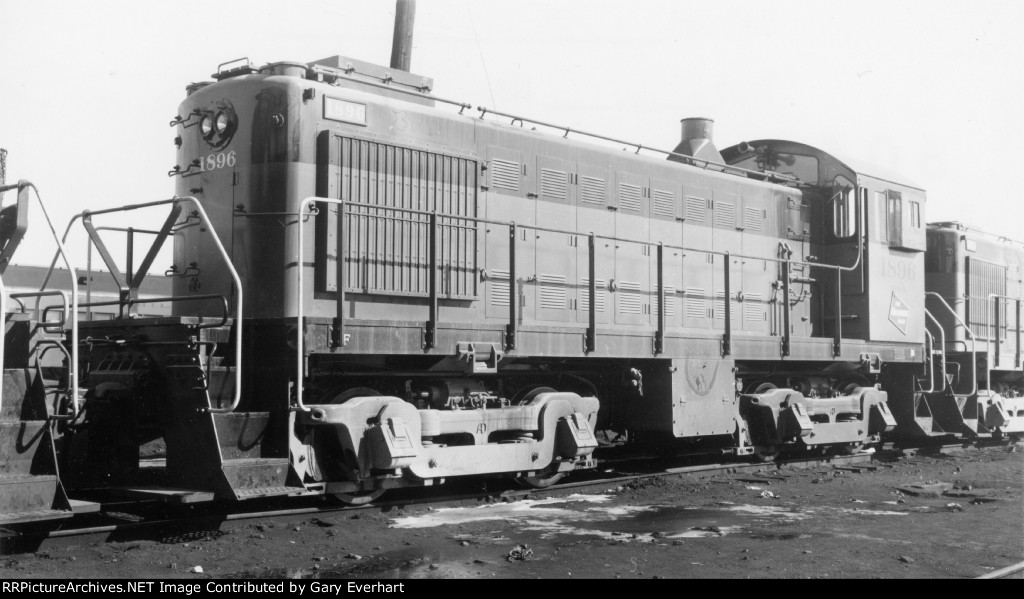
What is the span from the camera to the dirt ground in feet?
18.2

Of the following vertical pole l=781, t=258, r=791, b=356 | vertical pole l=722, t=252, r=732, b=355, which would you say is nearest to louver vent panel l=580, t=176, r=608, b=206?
vertical pole l=722, t=252, r=732, b=355

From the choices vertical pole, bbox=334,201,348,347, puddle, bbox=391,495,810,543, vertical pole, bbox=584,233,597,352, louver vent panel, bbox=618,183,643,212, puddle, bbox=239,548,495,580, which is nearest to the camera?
puddle, bbox=239,548,495,580

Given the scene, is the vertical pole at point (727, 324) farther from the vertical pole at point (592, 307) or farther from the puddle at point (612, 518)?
the puddle at point (612, 518)

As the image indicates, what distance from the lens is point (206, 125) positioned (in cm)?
787

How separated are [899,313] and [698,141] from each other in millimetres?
3481

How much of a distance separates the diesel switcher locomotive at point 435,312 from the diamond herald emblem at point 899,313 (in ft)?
0.12

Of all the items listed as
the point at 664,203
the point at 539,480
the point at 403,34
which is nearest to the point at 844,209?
the point at 664,203

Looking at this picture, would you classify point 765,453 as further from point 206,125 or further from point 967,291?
point 206,125

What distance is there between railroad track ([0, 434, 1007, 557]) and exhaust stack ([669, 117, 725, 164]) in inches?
144

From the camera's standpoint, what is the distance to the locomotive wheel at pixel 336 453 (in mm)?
7141

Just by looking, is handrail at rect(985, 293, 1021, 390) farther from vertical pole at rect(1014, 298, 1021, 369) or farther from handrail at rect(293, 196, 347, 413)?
handrail at rect(293, 196, 347, 413)

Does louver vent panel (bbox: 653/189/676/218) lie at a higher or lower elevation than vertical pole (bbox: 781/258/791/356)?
higher

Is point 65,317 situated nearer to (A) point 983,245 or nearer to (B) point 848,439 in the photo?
(B) point 848,439

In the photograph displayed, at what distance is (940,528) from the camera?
7.14 metres
